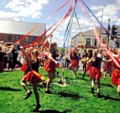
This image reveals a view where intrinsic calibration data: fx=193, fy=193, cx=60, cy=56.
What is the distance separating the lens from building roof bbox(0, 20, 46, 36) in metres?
49.2

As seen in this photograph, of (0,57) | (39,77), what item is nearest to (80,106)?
(39,77)

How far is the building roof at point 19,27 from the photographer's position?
49.2 meters

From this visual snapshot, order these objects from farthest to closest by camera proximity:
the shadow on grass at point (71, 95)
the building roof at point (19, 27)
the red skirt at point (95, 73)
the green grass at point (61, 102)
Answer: the building roof at point (19, 27)
the red skirt at point (95, 73)
the shadow on grass at point (71, 95)
the green grass at point (61, 102)

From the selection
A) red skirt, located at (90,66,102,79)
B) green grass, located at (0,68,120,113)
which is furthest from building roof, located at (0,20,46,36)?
red skirt, located at (90,66,102,79)

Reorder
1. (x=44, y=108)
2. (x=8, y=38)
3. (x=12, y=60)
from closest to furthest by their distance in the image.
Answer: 1. (x=44, y=108)
2. (x=12, y=60)
3. (x=8, y=38)

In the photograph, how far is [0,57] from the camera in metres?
7.19

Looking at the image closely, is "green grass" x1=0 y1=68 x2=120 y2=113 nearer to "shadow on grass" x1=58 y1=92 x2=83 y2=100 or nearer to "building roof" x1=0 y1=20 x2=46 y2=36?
"shadow on grass" x1=58 y1=92 x2=83 y2=100

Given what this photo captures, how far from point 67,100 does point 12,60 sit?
8276mm

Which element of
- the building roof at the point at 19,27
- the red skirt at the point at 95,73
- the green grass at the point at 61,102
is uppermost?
the building roof at the point at 19,27

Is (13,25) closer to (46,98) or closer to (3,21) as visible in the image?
(3,21)

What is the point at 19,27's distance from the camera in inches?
1996

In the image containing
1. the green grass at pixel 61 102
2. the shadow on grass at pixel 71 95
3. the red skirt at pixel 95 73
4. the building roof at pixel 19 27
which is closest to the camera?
the green grass at pixel 61 102

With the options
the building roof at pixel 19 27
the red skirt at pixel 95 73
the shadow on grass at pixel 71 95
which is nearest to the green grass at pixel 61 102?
the shadow on grass at pixel 71 95

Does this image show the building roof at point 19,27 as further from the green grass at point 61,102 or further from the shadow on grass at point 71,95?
the shadow on grass at point 71,95
